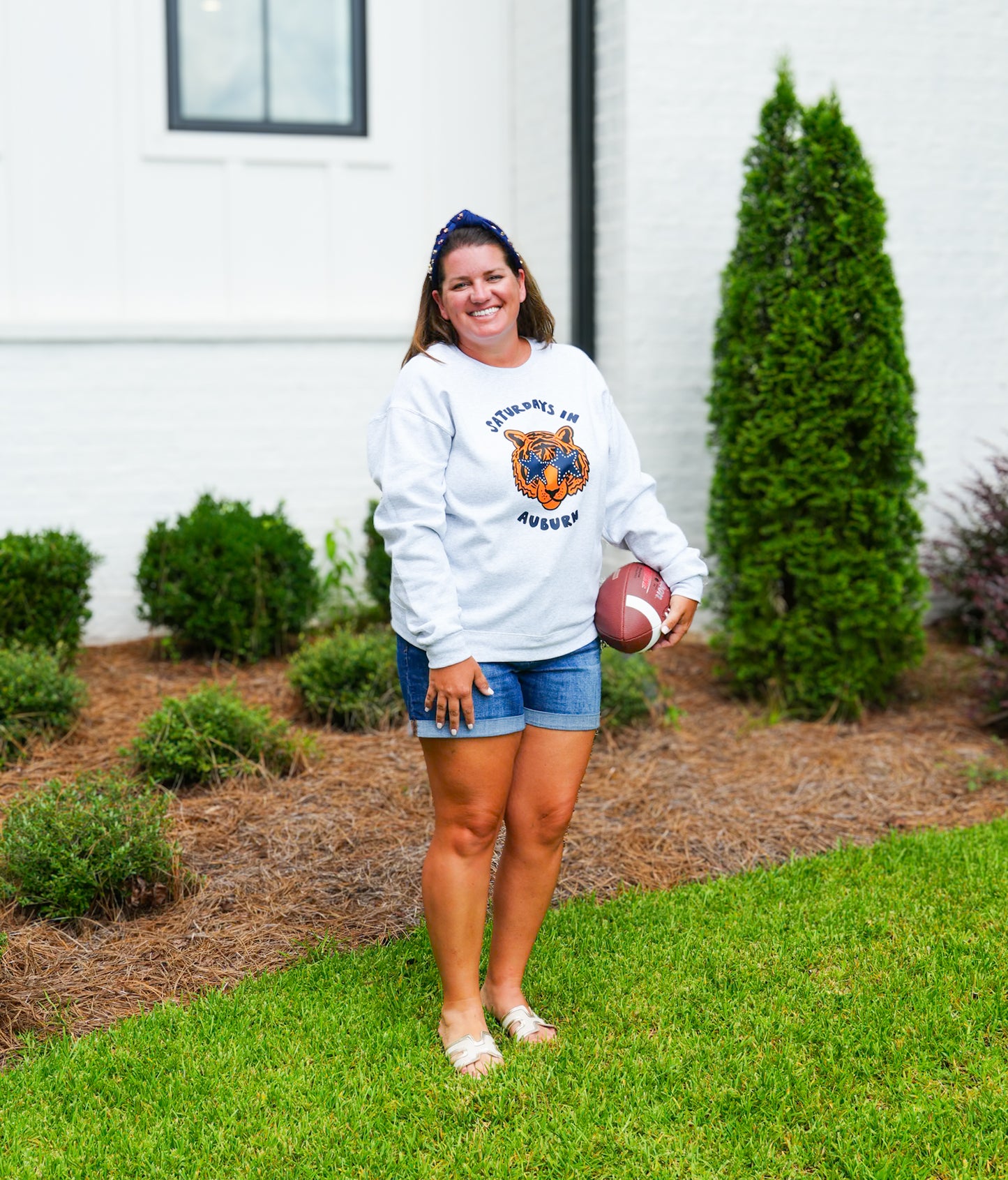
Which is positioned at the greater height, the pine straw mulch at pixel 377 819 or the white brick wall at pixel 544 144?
the white brick wall at pixel 544 144

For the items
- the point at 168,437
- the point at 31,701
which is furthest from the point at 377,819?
the point at 168,437

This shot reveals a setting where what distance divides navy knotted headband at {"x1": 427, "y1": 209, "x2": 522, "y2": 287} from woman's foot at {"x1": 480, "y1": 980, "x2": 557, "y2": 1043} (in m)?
→ 1.72

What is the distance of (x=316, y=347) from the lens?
7188 mm

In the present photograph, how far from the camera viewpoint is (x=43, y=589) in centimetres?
593

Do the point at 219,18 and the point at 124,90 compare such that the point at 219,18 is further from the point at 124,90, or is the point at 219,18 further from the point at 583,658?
the point at 583,658

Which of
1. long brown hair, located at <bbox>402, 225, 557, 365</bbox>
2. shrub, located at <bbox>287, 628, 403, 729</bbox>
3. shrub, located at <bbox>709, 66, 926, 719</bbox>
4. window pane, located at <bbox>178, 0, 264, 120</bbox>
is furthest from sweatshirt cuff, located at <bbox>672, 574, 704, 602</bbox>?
window pane, located at <bbox>178, 0, 264, 120</bbox>

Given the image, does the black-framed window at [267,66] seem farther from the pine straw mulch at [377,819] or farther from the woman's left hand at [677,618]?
the woman's left hand at [677,618]

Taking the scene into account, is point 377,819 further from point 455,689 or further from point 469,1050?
point 455,689

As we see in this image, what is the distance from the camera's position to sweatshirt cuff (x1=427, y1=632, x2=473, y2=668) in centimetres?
278

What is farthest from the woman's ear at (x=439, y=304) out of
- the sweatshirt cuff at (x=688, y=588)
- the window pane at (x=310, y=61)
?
the window pane at (x=310, y=61)

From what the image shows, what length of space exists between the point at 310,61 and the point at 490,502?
5.26 meters

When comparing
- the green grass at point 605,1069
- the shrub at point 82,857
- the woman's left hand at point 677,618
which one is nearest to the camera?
the green grass at point 605,1069

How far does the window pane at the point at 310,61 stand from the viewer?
714cm

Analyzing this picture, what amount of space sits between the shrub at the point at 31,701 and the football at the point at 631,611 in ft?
9.39
